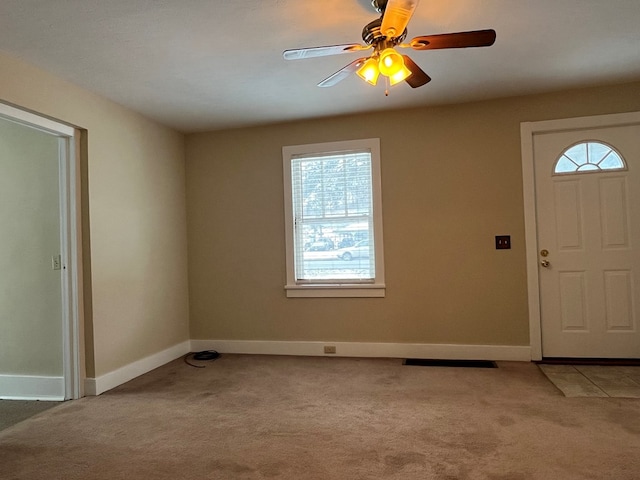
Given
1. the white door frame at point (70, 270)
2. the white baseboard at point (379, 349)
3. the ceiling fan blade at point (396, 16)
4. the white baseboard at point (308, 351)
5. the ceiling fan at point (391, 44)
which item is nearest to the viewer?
the ceiling fan blade at point (396, 16)

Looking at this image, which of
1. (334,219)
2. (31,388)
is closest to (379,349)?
(334,219)

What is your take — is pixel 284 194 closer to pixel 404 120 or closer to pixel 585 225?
pixel 404 120

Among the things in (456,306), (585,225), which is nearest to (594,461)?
(456,306)

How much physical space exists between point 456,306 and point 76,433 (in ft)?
10.3

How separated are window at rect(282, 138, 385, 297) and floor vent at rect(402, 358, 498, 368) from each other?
70 centimetres

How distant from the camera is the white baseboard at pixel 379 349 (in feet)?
12.5

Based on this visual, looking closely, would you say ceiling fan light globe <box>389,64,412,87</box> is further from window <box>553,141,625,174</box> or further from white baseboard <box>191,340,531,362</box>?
white baseboard <box>191,340,531,362</box>

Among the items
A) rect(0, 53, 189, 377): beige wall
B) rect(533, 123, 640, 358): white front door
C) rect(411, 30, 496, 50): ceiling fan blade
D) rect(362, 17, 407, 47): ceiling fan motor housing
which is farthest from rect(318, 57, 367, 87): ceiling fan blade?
rect(533, 123, 640, 358): white front door

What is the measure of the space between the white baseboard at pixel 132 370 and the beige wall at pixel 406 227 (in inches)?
11.5

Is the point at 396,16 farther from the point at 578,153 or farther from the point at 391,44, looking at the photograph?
the point at 578,153

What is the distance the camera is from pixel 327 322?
420 cm

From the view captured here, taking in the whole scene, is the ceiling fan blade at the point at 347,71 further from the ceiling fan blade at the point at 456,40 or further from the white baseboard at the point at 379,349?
the white baseboard at the point at 379,349

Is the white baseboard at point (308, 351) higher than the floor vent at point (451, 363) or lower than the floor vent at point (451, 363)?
higher

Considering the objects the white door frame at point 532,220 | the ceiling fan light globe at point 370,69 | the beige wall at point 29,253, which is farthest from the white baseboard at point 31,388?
the white door frame at point 532,220
